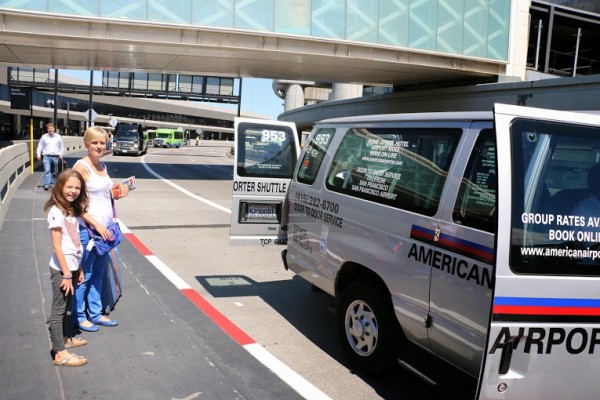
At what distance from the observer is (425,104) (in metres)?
28.0

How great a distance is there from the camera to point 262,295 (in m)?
6.92

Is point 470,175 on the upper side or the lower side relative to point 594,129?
lower

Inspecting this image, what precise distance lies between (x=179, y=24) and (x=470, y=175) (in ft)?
56.6

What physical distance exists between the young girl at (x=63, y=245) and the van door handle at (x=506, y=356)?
3212 millimetres

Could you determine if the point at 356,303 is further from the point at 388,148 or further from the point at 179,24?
the point at 179,24

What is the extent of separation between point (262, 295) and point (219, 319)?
1.14 metres

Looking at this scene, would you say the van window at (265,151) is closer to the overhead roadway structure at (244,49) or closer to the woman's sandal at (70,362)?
the woman's sandal at (70,362)

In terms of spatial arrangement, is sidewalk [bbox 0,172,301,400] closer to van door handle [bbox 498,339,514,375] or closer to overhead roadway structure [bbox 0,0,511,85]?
van door handle [bbox 498,339,514,375]

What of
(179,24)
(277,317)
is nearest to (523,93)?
(179,24)

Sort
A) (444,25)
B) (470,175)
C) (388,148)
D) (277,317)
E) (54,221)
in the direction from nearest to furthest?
1. (470,175)
2. (54,221)
3. (388,148)
4. (277,317)
5. (444,25)

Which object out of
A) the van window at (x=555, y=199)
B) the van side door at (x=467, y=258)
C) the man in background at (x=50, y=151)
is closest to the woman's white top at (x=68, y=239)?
the van side door at (x=467, y=258)

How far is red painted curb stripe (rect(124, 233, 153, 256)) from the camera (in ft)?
29.5

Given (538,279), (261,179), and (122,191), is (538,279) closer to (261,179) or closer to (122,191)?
(122,191)

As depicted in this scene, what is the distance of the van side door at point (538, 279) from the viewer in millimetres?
3041
